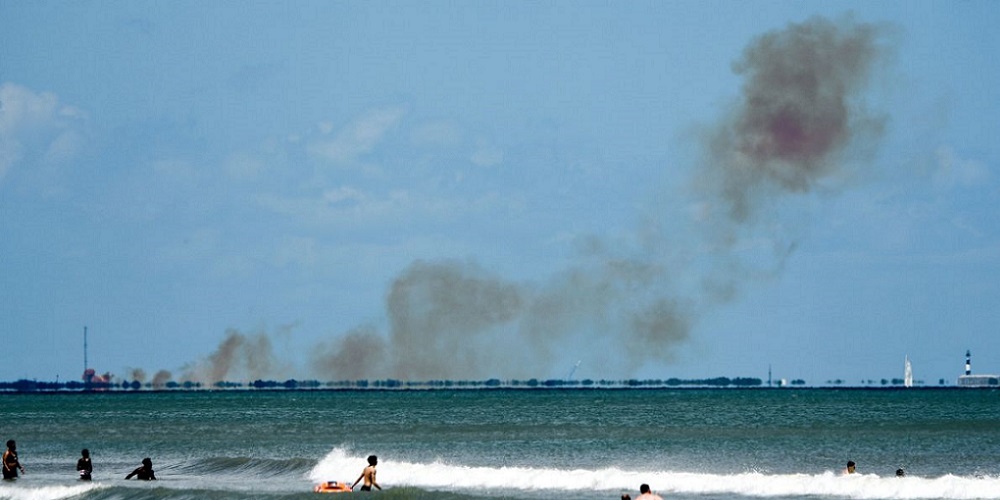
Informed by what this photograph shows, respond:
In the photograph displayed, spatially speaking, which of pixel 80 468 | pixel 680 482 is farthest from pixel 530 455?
pixel 80 468

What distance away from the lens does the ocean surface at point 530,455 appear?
57906mm

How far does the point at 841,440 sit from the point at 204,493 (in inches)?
1942

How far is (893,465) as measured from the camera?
234 feet

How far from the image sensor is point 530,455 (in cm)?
8312

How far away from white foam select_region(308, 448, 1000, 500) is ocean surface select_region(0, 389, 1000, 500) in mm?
96

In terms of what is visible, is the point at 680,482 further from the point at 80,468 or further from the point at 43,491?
the point at 43,491

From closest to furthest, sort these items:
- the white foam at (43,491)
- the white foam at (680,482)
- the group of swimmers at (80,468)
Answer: the white foam at (680,482), the white foam at (43,491), the group of swimmers at (80,468)

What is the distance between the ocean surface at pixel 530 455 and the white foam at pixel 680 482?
96mm

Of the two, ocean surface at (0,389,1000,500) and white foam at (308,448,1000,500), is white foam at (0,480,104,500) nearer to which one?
ocean surface at (0,389,1000,500)

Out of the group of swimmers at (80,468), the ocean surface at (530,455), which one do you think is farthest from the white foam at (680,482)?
the group of swimmers at (80,468)

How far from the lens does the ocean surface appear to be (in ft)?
190

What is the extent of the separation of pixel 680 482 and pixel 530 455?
22526mm

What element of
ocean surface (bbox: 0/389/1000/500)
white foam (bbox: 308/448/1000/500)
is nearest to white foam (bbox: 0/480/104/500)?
ocean surface (bbox: 0/389/1000/500)

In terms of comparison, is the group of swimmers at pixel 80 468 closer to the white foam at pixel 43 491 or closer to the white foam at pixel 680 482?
the white foam at pixel 43 491
